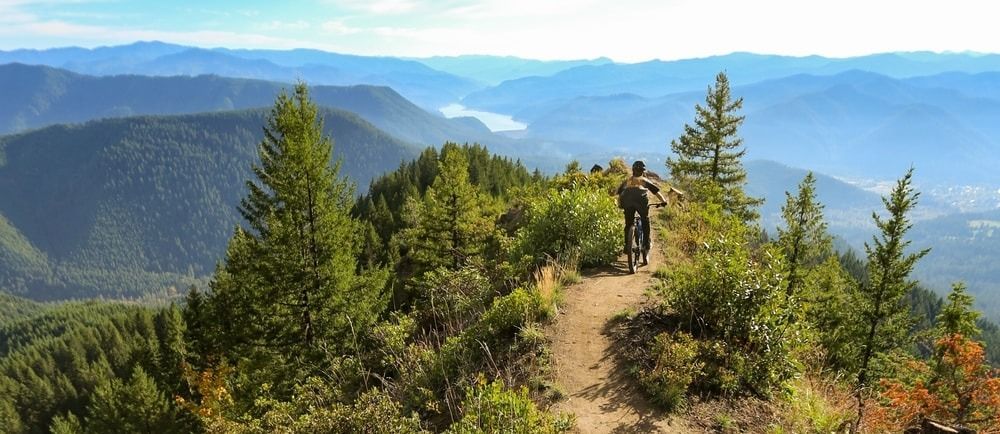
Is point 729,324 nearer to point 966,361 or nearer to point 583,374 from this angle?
point 583,374

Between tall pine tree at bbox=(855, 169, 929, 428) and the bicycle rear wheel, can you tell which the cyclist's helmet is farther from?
tall pine tree at bbox=(855, 169, 929, 428)

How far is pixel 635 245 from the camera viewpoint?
13914 millimetres

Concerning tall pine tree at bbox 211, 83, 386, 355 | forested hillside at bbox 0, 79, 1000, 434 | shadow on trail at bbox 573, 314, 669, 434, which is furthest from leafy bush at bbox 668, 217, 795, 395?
tall pine tree at bbox 211, 83, 386, 355

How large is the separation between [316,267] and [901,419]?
57.8ft

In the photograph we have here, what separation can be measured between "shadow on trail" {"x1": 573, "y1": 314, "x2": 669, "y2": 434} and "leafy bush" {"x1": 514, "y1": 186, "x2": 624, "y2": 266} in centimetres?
496

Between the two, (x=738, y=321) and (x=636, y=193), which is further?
(x=636, y=193)

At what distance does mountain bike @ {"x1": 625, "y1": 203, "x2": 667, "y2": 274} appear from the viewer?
1313cm

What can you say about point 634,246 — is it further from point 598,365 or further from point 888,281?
point 888,281

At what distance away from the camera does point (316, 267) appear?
773 inches

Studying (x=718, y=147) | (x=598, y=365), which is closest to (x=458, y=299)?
(x=598, y=365)

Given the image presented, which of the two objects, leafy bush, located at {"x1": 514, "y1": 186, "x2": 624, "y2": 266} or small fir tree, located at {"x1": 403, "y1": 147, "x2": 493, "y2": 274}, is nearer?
leafy bush, located at {"x1": 514, "y1": 186, "x2": 624, "y2": 266}

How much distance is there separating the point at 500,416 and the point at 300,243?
50.0 feet

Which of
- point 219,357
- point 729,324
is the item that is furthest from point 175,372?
point 729,324

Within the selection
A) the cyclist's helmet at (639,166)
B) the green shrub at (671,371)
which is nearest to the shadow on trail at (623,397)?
the green shrub at (671,371)
